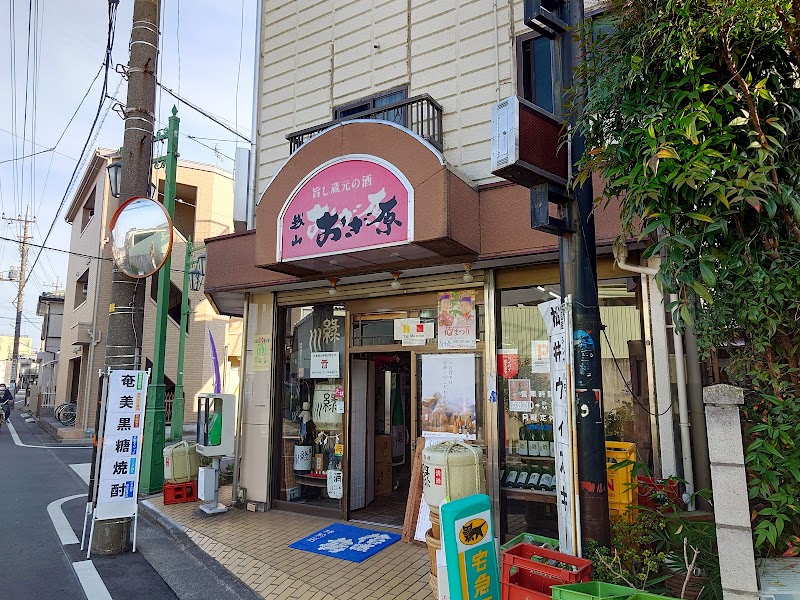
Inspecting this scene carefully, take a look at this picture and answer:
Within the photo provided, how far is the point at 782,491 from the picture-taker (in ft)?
10.2

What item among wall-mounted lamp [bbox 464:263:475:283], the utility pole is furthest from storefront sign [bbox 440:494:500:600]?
the utility pole

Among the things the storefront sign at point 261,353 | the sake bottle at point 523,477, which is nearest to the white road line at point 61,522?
the storefront sign at point 261,353

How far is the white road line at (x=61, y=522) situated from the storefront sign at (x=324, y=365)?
3998 millimetres

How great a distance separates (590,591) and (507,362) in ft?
12.1

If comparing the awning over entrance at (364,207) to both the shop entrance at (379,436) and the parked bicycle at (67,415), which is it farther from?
the parked bicycle at (67,415)

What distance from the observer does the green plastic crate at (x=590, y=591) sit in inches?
120

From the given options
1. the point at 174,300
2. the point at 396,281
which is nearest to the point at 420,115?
the point at 396,281

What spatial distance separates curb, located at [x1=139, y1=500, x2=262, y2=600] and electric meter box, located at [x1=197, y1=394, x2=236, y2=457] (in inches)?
44.7

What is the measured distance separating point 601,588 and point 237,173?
27.7 feet

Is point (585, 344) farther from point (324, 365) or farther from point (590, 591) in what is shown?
point (324, 365)

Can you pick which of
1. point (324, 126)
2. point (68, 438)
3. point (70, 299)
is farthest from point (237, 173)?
point (70, 299)

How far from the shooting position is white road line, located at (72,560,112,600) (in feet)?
17.9

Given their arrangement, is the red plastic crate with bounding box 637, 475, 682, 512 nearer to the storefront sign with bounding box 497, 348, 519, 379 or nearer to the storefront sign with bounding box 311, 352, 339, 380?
the storefront sign with bounding box 497, 348, 519, 379

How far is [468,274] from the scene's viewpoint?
7.01 meters
